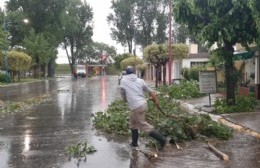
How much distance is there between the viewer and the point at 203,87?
18.0 m

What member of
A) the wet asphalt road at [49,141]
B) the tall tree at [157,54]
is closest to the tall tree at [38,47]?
the tall tree at [157,54]

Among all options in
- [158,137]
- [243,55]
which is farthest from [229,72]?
[158,137]

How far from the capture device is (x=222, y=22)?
15211 mm

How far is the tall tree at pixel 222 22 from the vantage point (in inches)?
594

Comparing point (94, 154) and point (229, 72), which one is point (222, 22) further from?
point (94, 154)

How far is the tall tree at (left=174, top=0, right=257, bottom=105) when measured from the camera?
49.5 ft

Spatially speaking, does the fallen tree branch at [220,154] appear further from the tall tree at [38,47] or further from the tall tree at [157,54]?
the tall tree at [38,47]

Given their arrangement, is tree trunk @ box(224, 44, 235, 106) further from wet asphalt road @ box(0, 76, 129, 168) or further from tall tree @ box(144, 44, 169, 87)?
tall tree @ box(144, 44, 169, 87)

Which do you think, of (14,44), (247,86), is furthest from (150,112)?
(14,44)

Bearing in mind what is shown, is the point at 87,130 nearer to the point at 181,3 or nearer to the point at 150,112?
the point at 150,112

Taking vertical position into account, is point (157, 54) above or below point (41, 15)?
below

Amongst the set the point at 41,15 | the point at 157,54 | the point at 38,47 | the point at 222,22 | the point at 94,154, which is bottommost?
the point at 94,154

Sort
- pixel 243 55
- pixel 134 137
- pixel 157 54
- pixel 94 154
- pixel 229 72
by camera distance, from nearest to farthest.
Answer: pixel 94 154
pixel 134 137
pixel 229 72
pixel 243 55
pixel 157 54

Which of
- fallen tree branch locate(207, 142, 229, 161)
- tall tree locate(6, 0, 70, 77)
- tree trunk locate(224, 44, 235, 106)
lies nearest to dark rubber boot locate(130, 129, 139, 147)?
fallen tree branch locate(207, 142, 229, 161)
